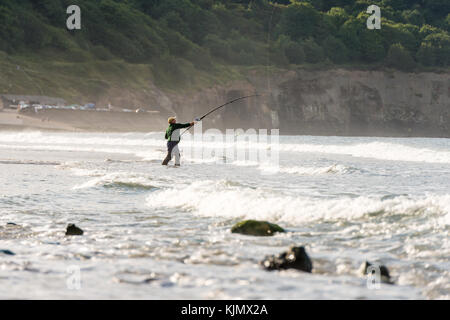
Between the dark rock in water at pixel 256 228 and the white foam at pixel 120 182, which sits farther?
the white foam at pixel 120 182

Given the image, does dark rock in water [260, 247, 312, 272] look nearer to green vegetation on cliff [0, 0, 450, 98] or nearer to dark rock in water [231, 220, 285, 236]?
dark rock in water [231, 220, 285, 236]

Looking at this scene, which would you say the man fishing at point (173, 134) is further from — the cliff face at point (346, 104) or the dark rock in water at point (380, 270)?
the cliff face at point (346, 104)

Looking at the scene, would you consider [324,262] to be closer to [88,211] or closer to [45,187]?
[88,211]

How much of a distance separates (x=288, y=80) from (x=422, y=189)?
128m

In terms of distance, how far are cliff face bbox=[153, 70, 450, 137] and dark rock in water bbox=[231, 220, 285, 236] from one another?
387ft

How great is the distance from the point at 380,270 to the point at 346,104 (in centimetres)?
14530

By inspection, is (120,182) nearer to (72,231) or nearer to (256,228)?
(72,231)

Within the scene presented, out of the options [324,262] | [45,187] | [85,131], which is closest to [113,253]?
[324,262]

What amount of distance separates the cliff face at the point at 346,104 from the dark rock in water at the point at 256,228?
4641 inches

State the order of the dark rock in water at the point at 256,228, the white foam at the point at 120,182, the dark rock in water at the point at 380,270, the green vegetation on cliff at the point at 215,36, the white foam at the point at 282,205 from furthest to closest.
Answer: the green vegetation on cliff at the point at 215,36, the white foam at the point at 120,182, the white foam at the point at 282,205, the dark rock in water at the point at 256,228, the dark rock in water at the point at 380,270

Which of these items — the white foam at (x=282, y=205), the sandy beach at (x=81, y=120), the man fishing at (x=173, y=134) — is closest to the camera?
the white foam at (x=282, y=205)

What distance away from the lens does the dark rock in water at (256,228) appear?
9.09 m

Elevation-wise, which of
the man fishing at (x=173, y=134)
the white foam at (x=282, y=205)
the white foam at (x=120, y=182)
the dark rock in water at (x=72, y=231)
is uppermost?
the man fishing at (x=173, y=134)

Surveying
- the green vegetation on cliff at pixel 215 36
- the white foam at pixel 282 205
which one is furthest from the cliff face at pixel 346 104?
the white foam at pixel 282 205
